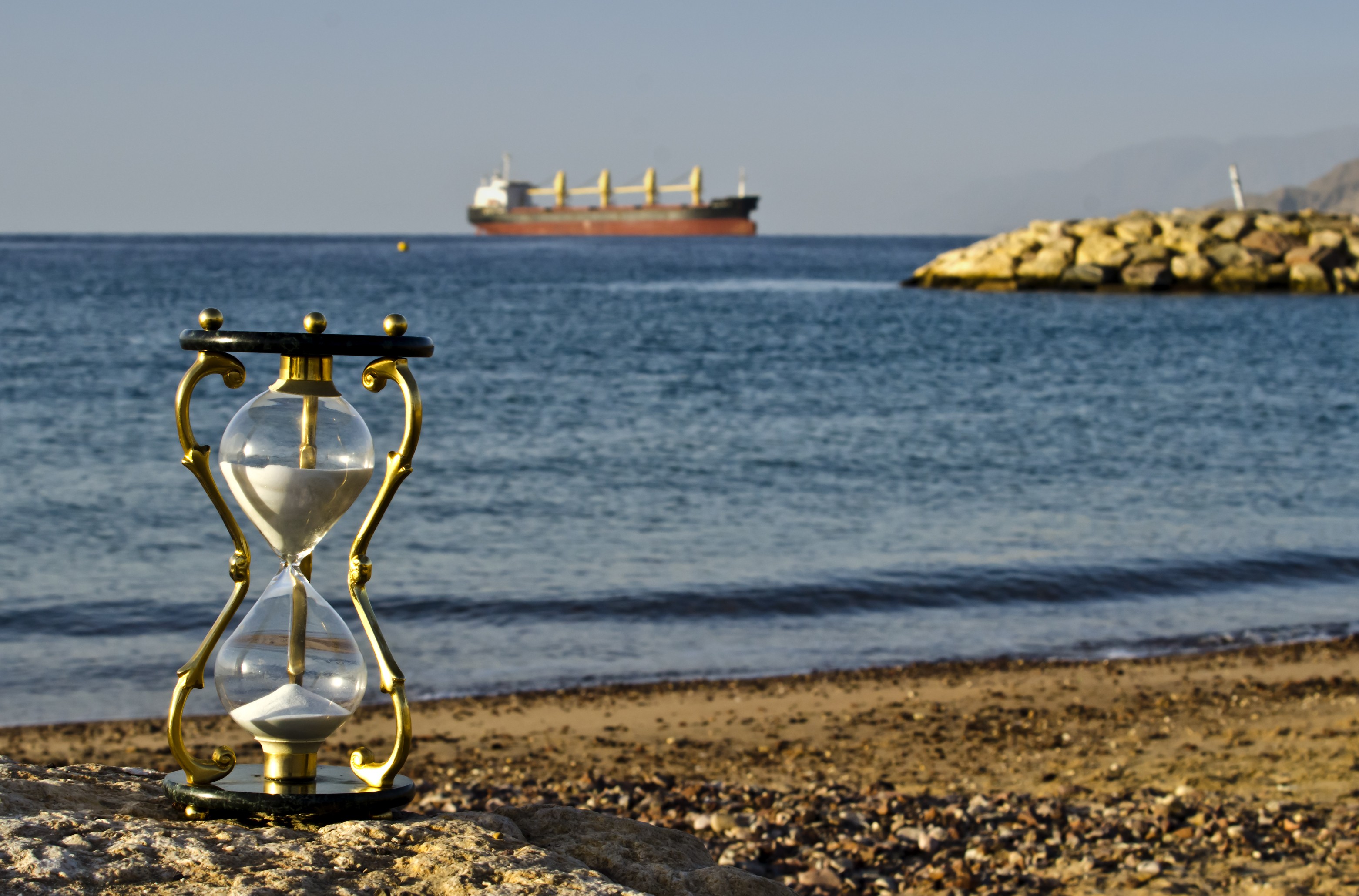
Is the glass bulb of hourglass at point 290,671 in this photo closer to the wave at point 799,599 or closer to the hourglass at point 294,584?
the hourglass at point 294,584

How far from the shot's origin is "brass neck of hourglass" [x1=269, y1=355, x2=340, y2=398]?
7.69ft

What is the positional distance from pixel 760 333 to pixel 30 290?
32282mm

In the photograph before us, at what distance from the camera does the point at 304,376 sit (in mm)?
2357

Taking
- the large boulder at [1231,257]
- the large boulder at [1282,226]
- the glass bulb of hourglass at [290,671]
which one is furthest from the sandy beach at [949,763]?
the large boulder at [1282,226]

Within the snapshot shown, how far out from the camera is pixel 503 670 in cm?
853

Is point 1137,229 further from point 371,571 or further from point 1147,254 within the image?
point 371,571

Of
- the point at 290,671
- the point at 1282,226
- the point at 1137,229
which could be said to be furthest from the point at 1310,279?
the point at 290,671

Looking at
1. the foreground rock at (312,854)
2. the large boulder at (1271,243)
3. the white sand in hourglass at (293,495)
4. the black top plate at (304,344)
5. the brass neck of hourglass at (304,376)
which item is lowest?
the foreground rock at (312,854)

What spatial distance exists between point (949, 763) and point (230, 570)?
16.2 feet

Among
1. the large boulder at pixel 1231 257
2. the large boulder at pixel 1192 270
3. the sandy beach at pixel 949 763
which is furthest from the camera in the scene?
the large boulder at pixel 1231 257

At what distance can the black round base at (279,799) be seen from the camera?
7.86 ft

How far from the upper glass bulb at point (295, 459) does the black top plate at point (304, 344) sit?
8 cm

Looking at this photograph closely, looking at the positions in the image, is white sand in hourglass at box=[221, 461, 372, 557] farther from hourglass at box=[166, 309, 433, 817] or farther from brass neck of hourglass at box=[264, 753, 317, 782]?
brass neck of hourglass at box=[264, 753, 317, 782]

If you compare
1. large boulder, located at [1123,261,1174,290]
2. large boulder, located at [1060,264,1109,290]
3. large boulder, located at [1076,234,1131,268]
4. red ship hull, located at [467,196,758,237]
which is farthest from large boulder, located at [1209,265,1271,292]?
red ship hull, located at [467,196,758,237]
